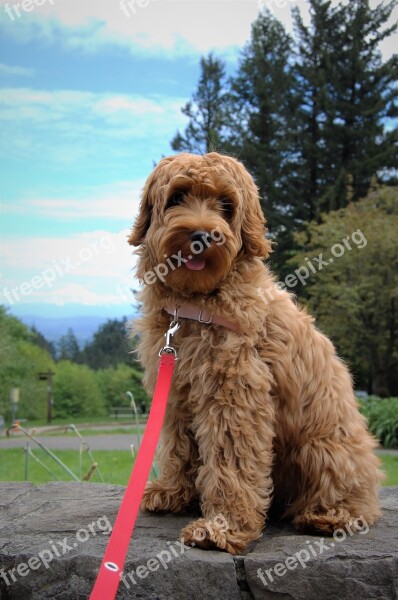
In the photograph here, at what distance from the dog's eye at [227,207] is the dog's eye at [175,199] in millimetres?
212

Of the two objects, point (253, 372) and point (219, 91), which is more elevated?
point (219, 91)

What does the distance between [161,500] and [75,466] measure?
10.4 metres

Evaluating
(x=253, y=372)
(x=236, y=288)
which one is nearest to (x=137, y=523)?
(x=253, y=372)

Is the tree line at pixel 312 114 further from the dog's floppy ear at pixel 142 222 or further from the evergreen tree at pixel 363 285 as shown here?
the dog's floppy ear at pixel 142 222

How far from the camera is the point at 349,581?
3305mm

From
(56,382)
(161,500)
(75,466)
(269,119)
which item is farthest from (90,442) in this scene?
(269,119)

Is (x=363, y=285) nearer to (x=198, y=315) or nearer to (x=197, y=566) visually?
(x=198, y=315)

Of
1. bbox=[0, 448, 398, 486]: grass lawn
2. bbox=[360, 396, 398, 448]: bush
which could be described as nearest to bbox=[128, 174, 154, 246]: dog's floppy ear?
bbox=[0, 448, 398, 486]: grass lawn

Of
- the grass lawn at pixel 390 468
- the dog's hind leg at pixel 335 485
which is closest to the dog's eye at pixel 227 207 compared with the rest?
the dog's hind leg at pixel 335 485

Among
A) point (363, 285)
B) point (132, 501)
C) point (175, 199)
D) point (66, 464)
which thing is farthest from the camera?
point (363, 285)

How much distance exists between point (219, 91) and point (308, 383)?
1435 inches

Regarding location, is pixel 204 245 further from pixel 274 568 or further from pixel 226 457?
pixel 274 568

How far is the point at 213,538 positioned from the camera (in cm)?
344

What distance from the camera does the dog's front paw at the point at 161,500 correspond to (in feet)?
13.2
